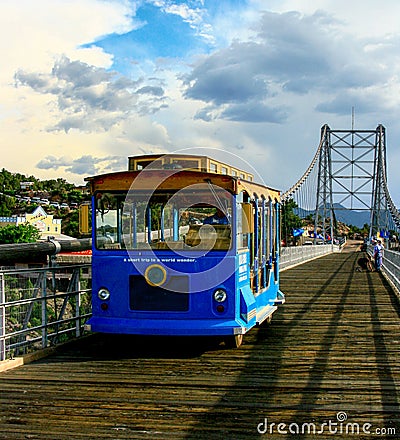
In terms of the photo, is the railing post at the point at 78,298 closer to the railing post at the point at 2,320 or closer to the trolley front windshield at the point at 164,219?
the trolley front windshield at the point at 164,219

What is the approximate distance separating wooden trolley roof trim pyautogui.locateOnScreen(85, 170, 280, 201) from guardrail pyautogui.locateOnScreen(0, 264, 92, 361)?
1315mm

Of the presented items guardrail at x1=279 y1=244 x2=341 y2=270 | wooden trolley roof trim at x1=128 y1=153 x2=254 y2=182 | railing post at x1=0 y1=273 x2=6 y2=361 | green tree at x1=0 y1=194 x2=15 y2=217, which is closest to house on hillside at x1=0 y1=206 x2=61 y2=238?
green tree at x1=0 y1=194 x2=15 y2=217

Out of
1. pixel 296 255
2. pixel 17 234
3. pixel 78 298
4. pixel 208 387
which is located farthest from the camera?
pixel 17 234

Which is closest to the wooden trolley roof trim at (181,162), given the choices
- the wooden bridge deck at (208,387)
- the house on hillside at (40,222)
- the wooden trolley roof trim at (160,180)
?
the wooden trolley roof trim at (160,180)

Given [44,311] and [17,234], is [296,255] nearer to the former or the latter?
[44,311]

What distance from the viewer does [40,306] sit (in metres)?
8.97

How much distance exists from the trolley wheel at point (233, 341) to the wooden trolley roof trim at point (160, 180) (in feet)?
6.29

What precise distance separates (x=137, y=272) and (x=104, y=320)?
2.43 feet

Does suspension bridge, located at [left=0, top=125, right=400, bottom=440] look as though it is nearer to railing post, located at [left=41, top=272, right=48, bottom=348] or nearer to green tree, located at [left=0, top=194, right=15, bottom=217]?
railing post, located at [left=41, top=272, right=48, bottom=348]

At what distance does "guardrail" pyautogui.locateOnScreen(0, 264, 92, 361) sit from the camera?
8.19 metres

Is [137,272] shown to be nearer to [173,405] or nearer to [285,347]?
[285,347]

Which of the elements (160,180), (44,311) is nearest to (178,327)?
(44,311)

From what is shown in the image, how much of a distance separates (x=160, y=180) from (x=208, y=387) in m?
3.03

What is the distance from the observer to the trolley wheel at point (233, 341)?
9266mm
